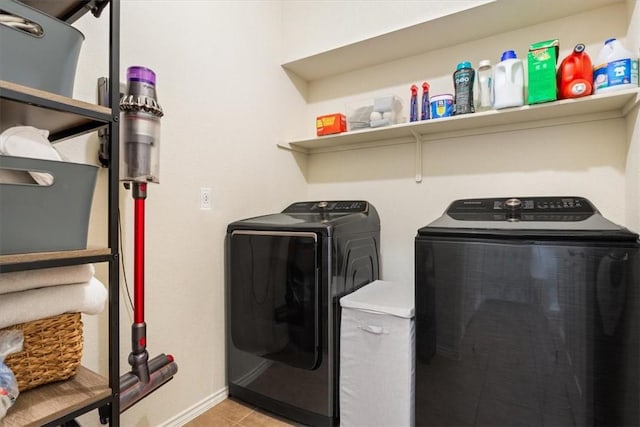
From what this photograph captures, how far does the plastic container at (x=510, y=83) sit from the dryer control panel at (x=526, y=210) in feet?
1.53

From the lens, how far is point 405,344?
1.41 meters

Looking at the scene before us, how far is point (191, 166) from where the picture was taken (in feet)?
5.49

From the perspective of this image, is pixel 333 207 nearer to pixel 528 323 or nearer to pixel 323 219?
pixel 323 219

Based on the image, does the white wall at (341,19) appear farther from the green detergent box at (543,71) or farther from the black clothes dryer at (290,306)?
the black clothes dryer at (290,306)

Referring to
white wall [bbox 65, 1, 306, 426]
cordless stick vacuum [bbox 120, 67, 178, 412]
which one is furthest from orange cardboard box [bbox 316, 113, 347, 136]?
cordless stick vacuum [bbox 120, 67, 178, 412]

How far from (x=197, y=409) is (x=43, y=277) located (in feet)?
3.98

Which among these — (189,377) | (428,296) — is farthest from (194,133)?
(428,296)

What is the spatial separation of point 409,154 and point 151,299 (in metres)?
1.67

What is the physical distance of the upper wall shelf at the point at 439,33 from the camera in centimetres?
163

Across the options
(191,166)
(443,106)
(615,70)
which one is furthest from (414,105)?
(191,166)

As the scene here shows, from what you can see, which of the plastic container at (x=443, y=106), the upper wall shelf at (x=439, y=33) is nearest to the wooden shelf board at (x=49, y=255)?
the plastic container at (x=443, y=106)

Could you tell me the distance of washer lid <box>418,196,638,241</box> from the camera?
1131 millimetres

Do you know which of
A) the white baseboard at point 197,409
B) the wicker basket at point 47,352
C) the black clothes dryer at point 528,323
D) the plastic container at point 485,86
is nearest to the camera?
the wicker basket at point 47,352

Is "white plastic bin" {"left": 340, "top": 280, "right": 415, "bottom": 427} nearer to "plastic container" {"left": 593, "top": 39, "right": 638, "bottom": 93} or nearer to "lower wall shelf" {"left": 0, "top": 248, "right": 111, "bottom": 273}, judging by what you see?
"lower wall shelf" {"left": 0, "top": 248, "right": 111, "bottom": 273}
